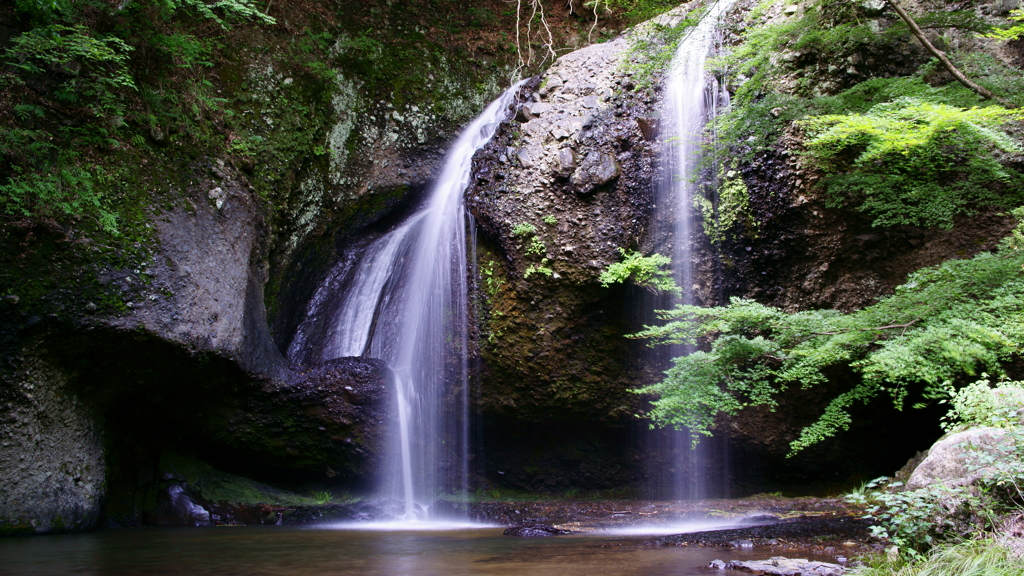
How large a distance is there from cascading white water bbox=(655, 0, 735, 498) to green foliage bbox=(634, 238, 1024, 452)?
2.69m

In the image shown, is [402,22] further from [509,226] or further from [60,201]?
[60,201]

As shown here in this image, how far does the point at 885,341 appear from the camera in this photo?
4.89m

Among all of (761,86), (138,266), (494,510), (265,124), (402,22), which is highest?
(402,22)

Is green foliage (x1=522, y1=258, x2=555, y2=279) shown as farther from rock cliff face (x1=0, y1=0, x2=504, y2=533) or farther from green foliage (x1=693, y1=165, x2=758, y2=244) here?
rock cliff face (x1=0, y1=0, x2=504, y2=533)

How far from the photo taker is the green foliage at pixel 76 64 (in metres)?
6.84

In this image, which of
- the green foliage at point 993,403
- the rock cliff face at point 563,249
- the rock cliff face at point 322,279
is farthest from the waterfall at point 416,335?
the green foliage at point 993,403

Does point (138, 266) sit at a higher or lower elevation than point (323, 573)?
higher

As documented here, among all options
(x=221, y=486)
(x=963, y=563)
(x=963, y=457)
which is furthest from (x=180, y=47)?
(x=963, y=563)

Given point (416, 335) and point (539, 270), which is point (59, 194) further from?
point (539, 270)

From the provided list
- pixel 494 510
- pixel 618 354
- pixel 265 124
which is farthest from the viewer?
pixel 265 124

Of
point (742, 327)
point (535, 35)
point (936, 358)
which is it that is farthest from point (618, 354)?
point (535, 35)

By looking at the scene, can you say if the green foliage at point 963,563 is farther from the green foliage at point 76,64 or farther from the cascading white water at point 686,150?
the green foliage at point 76,64

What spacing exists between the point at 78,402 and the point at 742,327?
25.1ft

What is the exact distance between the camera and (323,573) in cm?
443
